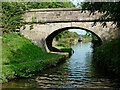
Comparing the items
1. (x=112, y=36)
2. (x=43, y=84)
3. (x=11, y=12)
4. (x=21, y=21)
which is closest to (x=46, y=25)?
(x=21, y=21)

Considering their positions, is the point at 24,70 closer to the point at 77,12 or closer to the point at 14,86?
the point at 14,86

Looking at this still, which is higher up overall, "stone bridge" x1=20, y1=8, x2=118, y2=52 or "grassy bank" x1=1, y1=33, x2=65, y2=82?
"stone bridge" x1=20, y1=8, x2=118, y2=52

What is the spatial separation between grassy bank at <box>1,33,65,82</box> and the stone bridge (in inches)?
36.8

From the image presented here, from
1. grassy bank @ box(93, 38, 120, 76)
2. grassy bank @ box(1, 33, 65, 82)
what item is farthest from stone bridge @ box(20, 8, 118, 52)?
grassy bank @ box(93, 38, 120, 76)

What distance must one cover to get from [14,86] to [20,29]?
30.6 ft

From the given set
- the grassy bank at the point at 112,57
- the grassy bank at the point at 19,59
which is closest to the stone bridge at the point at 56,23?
the grassy bank at the point at 19,59

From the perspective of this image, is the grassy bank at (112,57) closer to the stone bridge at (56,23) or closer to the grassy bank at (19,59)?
the grassy bank at (19,59)

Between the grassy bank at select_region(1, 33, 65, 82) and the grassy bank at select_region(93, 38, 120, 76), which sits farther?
the grassy bank at select_region(1, 33, 65, 82)

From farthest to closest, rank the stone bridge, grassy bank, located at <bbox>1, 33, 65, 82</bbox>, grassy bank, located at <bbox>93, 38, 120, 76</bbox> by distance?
the stone bridge → grassy bank, located at <bbox>1, 33, 65, 82</bbox> → grassy bank, located at <bbox>93, 38, 120, 76</bbox>

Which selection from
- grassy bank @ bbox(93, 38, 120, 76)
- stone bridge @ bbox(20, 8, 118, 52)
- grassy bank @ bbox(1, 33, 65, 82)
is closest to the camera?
grassy bank @ bbox(93, 38, 120, 76)

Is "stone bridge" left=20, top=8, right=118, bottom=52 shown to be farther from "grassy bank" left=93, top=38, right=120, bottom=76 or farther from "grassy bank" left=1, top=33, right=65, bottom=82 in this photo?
"grassy bank" left=93, top=38, right=120, bottom=76

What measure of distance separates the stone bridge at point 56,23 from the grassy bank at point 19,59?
934mm

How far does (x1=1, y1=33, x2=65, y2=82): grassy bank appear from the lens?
7.17 m

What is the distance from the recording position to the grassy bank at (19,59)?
7168 millimetres
